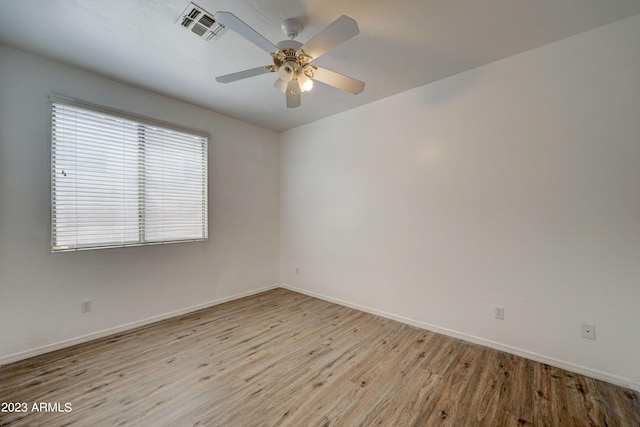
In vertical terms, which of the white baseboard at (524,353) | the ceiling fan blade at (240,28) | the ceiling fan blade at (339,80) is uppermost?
the ceiling fan blade at (240,28)

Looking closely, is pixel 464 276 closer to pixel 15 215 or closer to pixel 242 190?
pixel 242 190

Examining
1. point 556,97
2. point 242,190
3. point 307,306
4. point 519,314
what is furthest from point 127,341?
point 556,97

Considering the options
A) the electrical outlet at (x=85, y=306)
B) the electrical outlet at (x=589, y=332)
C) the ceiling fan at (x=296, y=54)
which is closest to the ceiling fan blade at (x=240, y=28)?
the ceiling fan at (x=296, y=54)

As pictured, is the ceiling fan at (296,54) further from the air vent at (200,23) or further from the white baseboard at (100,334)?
the white baseboard at (100,334)

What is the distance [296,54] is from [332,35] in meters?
0.34

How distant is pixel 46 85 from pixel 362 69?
3.00 m

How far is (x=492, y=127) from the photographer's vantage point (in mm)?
2457

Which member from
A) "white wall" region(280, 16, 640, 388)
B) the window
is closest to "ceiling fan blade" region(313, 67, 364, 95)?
"white wall" region(280, 16, 640, 388)

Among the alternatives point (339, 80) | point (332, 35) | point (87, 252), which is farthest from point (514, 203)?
point (87, 252)

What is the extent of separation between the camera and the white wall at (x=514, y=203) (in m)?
1.95

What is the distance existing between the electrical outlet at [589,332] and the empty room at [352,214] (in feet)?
0.11

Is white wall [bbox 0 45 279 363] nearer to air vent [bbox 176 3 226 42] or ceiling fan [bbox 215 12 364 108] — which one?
air vent [bbox 176 3 226 42]

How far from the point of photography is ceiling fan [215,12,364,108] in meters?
1.49

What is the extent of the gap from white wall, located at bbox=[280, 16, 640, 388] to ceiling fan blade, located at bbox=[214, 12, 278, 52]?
1943 mm
